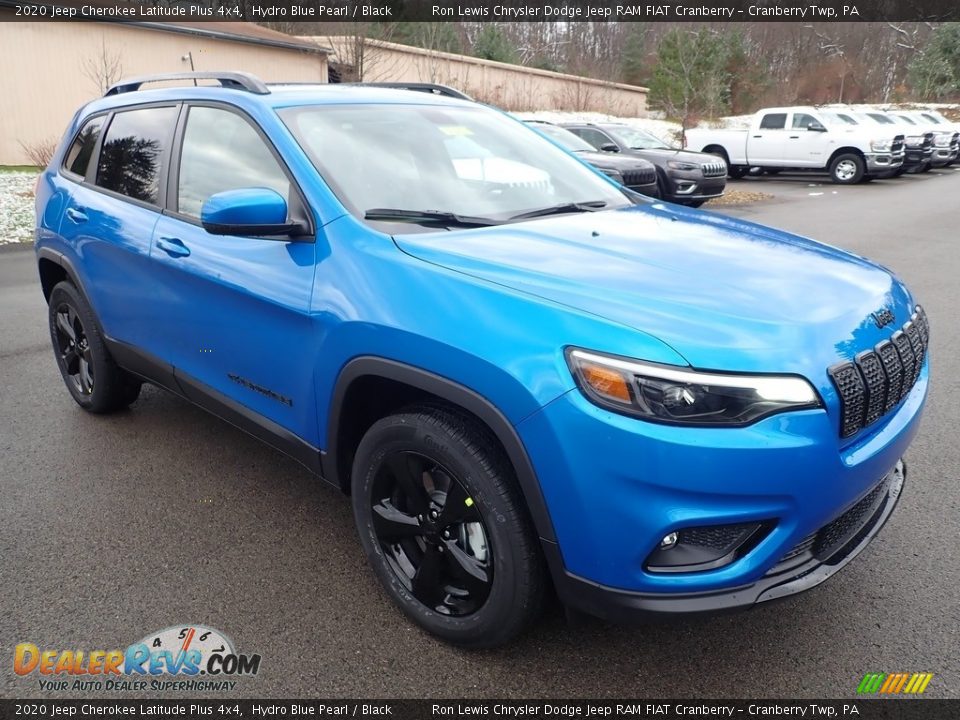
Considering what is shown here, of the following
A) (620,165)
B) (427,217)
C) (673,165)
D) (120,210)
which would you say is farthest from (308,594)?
(673,165)

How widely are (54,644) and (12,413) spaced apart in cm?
244

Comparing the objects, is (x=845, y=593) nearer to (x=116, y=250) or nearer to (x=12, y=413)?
(x=116, y=250)

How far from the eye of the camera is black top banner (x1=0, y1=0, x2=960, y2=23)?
20312 mm

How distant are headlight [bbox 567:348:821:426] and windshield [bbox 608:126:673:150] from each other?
13.8 metres

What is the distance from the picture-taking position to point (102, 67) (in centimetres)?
2009

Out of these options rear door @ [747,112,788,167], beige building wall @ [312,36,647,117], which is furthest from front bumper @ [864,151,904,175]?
beige building wall @ [312,36,647,117]

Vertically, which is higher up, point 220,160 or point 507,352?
point 220,160

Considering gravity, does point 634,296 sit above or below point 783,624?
above

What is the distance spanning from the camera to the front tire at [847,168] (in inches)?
758

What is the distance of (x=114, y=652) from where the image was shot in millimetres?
2469

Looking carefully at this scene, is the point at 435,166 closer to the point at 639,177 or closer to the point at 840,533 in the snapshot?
the point at 840,533

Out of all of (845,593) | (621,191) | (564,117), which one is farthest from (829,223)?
(564,117)

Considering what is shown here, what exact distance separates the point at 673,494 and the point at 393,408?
109 cm

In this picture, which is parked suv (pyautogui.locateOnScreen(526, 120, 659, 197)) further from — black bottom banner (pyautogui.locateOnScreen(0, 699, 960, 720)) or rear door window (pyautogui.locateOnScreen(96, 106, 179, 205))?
black bottom banner (pyautogui.locateOnScreen(0, 699, 960, 720))
